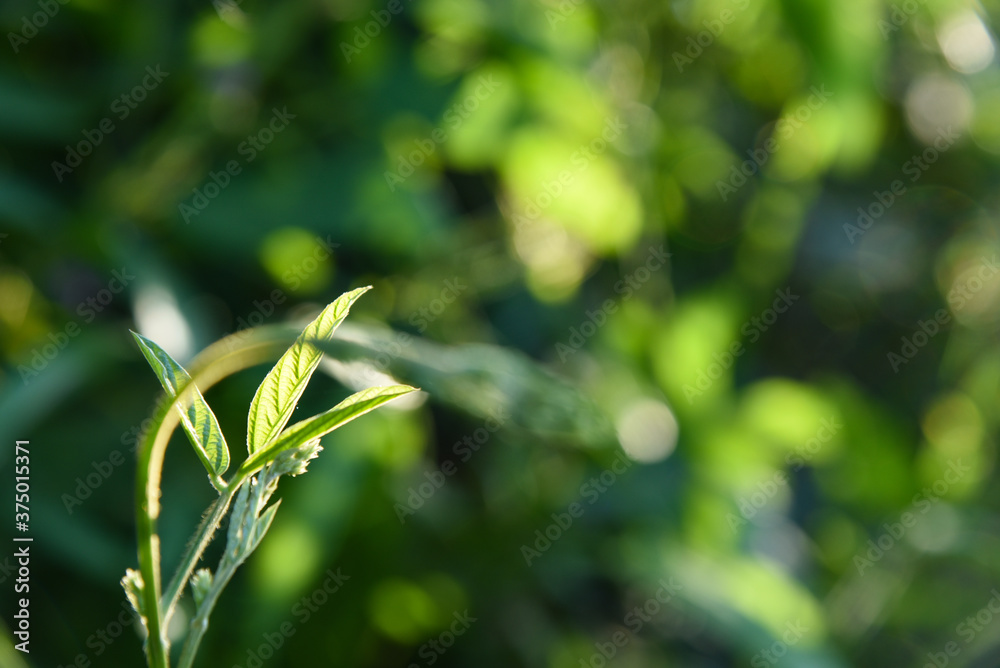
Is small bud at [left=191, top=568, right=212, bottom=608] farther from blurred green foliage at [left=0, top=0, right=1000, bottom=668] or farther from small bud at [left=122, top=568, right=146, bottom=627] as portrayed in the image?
blurred green foliage at [left=0, top=0, right=1000, bottom=668]

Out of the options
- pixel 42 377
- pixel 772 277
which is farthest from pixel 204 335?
pixel 772 277

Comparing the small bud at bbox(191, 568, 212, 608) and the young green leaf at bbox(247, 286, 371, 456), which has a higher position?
the young green leaf at bbox(247, 286, 371, 456)

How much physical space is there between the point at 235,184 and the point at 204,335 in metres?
0.13

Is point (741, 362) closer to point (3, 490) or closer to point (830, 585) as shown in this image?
point (830, 585)

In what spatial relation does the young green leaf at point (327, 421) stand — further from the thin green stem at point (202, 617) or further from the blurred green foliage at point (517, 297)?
the blurred green foliage at point (517, 297)

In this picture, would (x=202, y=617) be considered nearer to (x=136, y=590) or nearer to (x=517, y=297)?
(x=136, y=590)

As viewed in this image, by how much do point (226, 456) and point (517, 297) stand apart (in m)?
0.70

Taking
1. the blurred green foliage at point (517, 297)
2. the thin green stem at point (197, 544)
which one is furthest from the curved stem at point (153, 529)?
the blurred green foliage at point (517, 297)

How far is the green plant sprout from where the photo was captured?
19 cm

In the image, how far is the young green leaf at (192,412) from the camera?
0.20m

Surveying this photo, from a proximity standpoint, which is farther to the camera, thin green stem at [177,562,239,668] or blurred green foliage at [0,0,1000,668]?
blurred green foliage at [0,0,1000,668]

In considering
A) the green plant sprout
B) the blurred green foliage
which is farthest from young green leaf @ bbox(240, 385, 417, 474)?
the blurred green foliage

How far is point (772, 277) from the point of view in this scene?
3.24 feet

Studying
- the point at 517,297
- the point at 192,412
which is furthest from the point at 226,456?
the point at 517,297
